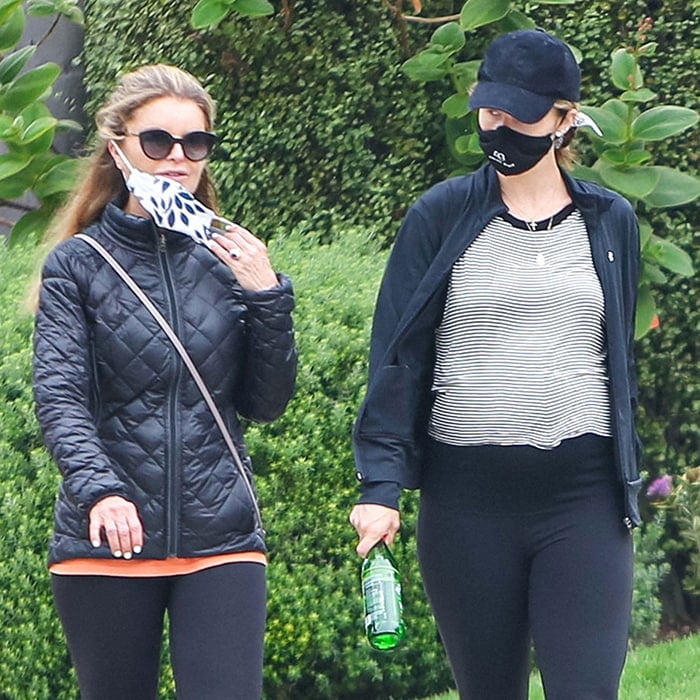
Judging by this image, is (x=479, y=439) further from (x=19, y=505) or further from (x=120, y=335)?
(x=19, y=505)

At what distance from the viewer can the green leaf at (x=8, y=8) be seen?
5918mm

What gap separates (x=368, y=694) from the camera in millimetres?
5828

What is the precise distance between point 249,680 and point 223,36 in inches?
173

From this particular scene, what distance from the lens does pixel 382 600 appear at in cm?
342

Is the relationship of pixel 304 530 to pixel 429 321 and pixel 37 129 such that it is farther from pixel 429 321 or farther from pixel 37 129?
pixel 429 321

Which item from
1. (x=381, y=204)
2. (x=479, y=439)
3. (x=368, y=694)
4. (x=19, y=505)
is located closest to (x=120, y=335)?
(x=479, y=439)

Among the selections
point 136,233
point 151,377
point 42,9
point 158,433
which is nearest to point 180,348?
point 151,377

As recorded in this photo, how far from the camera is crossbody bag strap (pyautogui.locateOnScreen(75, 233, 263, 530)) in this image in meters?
3.43

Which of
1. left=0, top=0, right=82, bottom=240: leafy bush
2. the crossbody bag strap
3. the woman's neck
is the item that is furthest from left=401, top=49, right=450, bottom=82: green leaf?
the crossbody bag strap

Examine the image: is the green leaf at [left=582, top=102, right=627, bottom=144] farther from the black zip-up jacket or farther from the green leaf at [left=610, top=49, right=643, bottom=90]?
the black zip-up jacket

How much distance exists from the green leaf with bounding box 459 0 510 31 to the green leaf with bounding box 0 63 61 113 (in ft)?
5.57

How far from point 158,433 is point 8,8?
10.2 ft

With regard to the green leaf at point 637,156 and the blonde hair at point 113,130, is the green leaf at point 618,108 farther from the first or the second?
the blonde hair at point 113,130

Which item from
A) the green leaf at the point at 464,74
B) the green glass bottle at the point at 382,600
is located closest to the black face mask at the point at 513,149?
the green glass bottle at the point at 382,600
